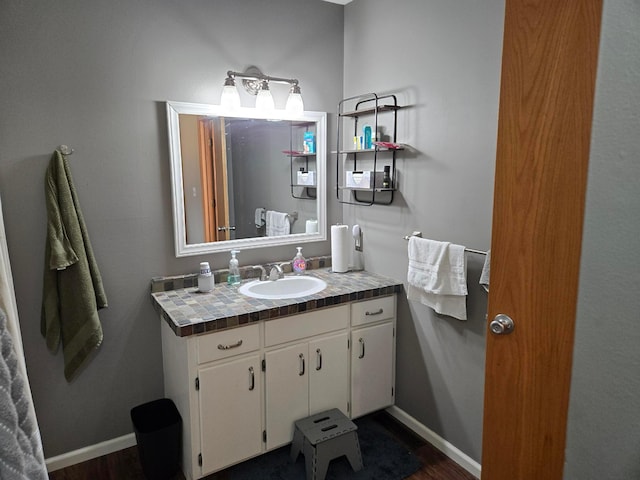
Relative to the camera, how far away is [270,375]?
6.89 feet

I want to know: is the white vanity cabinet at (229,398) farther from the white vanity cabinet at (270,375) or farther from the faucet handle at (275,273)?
the faucet handle at (275,273)

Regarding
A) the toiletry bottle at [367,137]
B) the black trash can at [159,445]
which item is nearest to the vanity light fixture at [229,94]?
the toiletry bottle at [367,137]

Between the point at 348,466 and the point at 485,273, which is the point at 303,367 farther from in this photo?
the point at 485,273

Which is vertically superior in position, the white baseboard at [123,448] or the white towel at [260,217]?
the white towel at [260,217]

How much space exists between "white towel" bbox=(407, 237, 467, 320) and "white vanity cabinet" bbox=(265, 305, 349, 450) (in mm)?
408

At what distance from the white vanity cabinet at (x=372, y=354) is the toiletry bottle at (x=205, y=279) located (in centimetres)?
78

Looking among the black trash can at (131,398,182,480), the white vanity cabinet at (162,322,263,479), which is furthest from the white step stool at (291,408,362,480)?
the black trash can at (131,398,182,480)

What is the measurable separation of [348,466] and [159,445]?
92 centimetres

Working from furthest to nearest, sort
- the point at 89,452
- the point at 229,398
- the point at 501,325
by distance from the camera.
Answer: the point at 89,452
the point at 229,398
the point at 501,325

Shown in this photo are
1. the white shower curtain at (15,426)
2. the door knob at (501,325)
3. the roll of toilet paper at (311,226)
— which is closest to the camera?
the white shower curtain at (15,426)

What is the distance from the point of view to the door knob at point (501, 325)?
51.6 inches

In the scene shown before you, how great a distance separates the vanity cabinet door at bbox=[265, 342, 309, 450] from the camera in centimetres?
211

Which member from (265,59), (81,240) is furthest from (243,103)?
(81,240)

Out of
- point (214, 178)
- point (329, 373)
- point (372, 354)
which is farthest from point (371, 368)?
point (214, 178)
